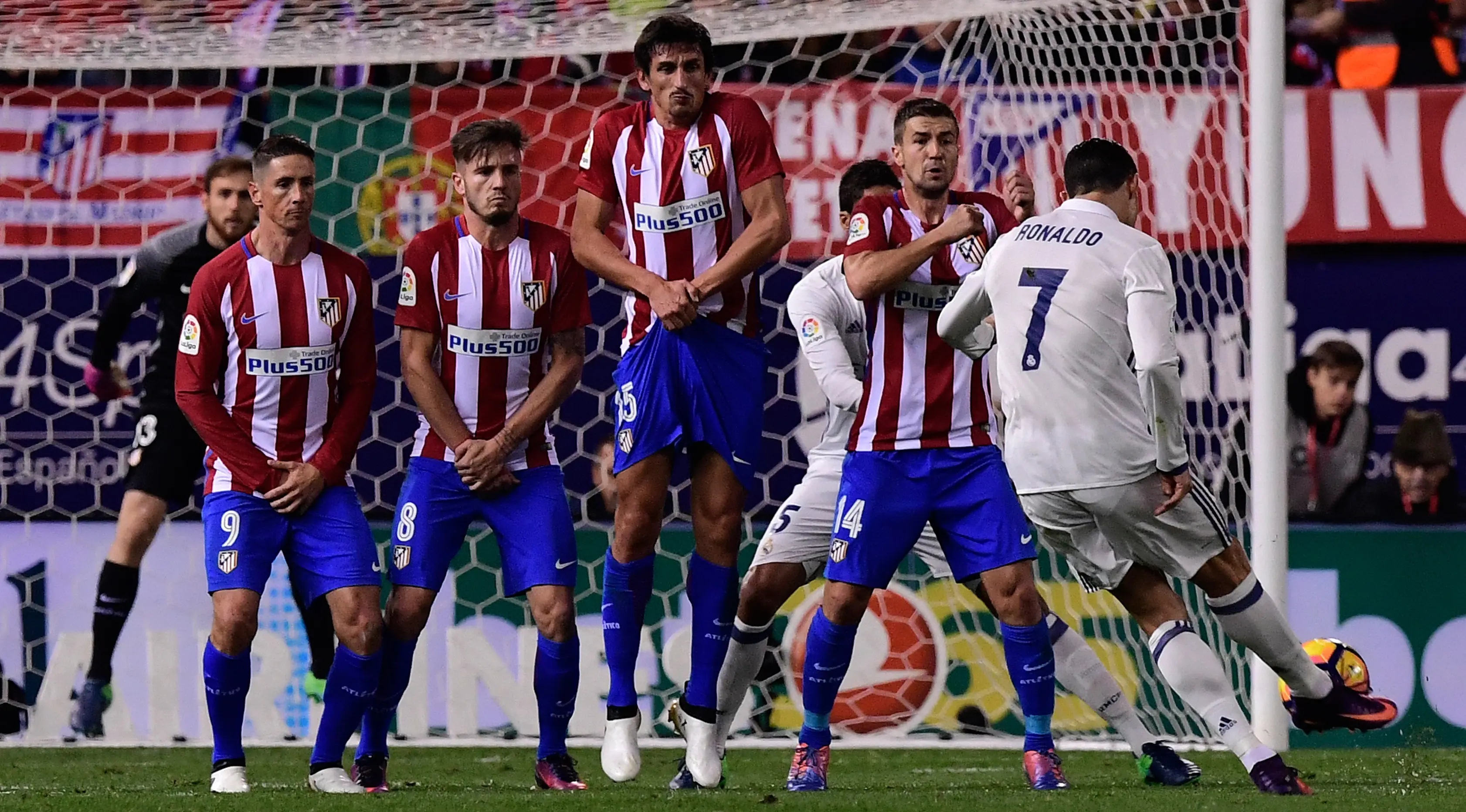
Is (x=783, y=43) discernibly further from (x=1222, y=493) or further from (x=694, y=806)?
(x=694, y=806)

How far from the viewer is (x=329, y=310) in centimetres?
558

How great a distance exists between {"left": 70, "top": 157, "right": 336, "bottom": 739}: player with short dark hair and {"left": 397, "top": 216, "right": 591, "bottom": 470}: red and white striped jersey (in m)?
1.83

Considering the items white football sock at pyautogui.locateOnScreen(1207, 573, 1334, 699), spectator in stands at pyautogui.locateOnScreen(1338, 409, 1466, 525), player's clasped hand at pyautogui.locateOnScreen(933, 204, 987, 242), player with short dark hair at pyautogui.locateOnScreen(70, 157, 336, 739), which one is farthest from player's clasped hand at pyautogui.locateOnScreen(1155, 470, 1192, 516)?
player with short dark hair at pyautogui.locateOnScreen(70, 157, 336, 739)

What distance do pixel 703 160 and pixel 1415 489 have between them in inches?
163

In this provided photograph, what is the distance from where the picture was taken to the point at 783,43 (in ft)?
28.4

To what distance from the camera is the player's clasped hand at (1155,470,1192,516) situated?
485 centimetres

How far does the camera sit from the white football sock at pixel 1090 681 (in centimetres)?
582

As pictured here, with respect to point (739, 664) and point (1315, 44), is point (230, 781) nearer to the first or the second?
point (739, 664)

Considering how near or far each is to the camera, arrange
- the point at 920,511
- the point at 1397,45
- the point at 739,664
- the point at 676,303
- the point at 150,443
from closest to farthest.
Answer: the point at 676,303 → the point at 920,511 → the point at 739,664 → the point at 150,443 → the point at 1397,45

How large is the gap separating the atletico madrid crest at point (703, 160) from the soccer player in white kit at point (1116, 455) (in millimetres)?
780

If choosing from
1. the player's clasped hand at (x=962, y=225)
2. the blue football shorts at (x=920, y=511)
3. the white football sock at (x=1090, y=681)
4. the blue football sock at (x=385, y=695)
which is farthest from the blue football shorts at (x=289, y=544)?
the white football sock at (x=1090, y=681)

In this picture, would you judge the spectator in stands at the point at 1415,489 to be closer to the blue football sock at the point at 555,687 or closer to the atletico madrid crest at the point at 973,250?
the atletico madrid crest at the point at 973,250

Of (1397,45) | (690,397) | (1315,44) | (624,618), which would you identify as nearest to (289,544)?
(624,618)

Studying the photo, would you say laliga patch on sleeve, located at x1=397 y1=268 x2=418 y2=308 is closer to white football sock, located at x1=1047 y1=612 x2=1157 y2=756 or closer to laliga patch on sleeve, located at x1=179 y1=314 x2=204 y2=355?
laliga patch on sleeve, located at x1=179 y1=314 x2=204 y2=355
